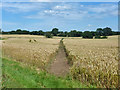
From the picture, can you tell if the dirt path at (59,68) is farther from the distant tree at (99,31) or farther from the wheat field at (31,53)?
the distant tree at (99,31)

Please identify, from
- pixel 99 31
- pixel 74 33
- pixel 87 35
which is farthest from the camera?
pixel 99 31

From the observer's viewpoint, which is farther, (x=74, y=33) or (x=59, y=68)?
(x=74, y=33)

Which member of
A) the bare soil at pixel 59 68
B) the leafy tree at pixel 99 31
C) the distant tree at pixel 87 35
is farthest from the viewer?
the leafy tree at pixel 99 31

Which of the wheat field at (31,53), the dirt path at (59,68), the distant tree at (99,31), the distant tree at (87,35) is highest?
the distant tree at (99,31)

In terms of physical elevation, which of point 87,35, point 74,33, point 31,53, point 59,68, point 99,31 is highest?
point 99,31

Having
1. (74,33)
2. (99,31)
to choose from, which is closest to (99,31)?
(99,31)

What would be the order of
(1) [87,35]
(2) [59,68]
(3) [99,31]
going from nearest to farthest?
1. (2) [59,68]
2. (1) [87,35]
3. (3) [99,31]

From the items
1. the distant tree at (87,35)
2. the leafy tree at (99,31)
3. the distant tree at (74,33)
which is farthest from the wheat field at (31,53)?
the leafy tree at (99,31)

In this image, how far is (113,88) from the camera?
8.66 meters

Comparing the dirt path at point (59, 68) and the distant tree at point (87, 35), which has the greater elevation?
the distant tree at point (87, 35)

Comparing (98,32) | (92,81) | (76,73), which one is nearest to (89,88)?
(92,81)

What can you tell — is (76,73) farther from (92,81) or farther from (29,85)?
(29,85)

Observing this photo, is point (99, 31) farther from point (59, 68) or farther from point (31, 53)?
point (59, 68)

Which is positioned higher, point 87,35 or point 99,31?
point 99,31
